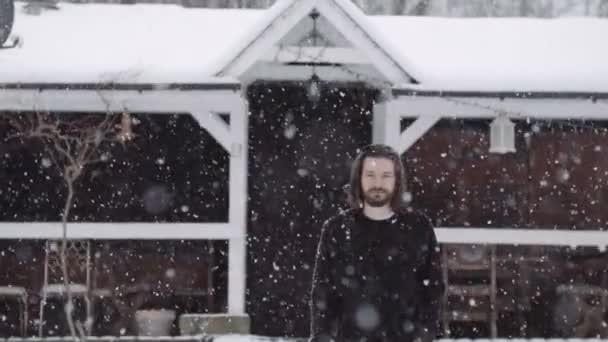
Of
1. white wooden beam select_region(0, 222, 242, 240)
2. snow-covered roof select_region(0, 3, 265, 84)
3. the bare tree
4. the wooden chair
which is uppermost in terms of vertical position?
snow-covered roof select_region(0, 3, 265, 84)

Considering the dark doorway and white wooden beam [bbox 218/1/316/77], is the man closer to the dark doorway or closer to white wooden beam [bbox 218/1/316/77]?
white wooden beam [bbox 218/1/316/77]

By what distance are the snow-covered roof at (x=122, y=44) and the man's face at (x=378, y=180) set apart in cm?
589

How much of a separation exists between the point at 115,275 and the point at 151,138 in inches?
69.4

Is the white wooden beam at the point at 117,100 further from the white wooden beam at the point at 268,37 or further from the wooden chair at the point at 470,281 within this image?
the wooden chair at the point at 470,281

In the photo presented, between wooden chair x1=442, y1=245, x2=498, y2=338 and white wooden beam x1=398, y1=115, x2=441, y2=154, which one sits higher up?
white wooden beam x1=398, y1=115, x2=441, y2=154

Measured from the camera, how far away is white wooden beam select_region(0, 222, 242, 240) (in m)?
9.55

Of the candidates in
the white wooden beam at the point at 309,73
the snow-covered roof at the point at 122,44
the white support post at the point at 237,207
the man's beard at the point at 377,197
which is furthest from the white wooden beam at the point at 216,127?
the man's beard at the point at 377,197

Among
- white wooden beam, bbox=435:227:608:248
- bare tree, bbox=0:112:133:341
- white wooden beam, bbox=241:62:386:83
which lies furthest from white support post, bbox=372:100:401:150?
bare tree, bbox=0:112:133:341

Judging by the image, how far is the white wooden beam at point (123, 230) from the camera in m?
9.55

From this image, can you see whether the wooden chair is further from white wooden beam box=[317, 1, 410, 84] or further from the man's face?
the man's face

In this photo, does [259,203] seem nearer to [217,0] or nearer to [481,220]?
[481,220]

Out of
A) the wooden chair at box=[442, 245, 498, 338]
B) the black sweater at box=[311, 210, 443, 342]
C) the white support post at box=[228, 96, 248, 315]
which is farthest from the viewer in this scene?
the wooden chair at box=[442, 245, 498, 338]

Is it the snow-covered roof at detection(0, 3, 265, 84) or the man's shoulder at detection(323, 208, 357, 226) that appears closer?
the man's shoulder at detection(323, 208, 357, 226)

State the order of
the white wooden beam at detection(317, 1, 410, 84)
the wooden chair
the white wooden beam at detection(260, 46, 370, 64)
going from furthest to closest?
1. the wooden chair
2. the white wooden beam at detection(260, 46, 370, 64)
3. the white wooden beam at detection(317, 1, 410, 84)
